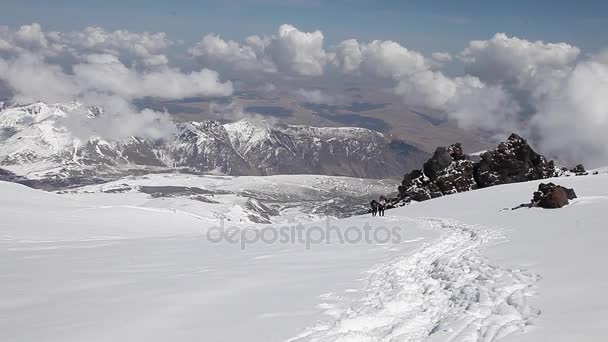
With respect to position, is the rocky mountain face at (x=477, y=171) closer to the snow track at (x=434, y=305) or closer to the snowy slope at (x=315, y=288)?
the snowy slope at (x=315, y=288)

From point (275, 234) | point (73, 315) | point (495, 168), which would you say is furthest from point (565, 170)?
point (73, 315)

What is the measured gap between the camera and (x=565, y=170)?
87500 mm

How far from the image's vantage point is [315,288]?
47.6ft

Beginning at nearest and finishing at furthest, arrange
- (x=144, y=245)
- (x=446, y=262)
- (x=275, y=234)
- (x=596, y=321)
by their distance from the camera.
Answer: (x=596, y=321) < (x=446, y=262) < (x=144, y=245) < (x=275, y=234)

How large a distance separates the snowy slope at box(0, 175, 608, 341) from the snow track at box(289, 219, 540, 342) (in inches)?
1.8

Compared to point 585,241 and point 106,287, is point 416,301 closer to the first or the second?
point 106,287

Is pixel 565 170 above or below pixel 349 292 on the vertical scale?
above

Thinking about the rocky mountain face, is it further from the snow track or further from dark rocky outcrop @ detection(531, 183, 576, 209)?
the snow track

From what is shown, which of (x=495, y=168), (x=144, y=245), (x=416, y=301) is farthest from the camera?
(x=495, y=168)

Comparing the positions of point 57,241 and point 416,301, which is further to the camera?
point 57,241

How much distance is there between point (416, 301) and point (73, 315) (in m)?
9.62

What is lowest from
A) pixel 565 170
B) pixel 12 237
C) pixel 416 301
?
pixel 416 301

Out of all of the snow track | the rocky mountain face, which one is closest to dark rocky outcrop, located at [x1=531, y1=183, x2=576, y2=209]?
the snow track

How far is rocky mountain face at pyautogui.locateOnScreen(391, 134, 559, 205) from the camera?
80.6 meters
